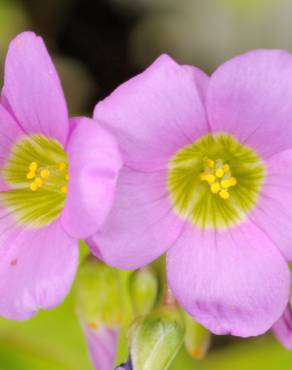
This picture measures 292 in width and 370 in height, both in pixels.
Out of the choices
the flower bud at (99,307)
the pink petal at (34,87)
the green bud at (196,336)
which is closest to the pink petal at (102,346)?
the flower bud at (99,307)

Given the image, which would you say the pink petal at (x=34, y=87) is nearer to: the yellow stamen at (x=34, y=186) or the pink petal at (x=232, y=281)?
the yellow stamen at (x=34, y=186)

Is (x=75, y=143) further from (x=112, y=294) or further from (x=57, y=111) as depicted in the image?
(x=112, y=294)

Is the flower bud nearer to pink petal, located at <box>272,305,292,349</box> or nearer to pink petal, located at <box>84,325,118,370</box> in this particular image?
pink petal, located at <box>84,325,118,370</box>

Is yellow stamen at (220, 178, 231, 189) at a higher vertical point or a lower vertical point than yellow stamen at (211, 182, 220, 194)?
higher

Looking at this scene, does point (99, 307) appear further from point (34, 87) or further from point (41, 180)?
point (34, 87)

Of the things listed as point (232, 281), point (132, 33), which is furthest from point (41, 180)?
point (132, 33)

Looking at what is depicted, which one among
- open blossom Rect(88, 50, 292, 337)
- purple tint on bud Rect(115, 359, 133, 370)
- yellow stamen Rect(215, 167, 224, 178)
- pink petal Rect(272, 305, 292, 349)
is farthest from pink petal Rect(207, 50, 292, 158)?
purple tint on bud Rect(115, 359, 133, 370)
